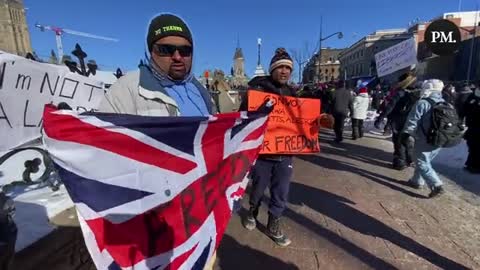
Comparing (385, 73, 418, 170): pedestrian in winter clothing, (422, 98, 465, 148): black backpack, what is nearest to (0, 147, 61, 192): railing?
(422, 98, 465, 148): black backpack

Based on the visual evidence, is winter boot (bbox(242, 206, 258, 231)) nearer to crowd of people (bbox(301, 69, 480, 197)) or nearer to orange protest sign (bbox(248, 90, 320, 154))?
orange protest sign (bbox(248, 90, 320, 154))

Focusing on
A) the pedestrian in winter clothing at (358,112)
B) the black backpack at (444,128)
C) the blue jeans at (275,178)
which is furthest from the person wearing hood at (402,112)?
the blue jeans at (275,178)

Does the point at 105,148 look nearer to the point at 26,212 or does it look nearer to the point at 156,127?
the point at 156,127

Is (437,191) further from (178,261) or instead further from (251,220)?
(178,261)

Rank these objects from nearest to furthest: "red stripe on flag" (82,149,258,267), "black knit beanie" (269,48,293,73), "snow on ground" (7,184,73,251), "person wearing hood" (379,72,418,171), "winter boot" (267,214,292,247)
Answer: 1. "red stripe on flag" (82,149,258,267)
2. "snow on ground" (7,184,73,251)
3. "black knit beanie" (269,48,293,73)
4. "winter boot" (267,214,292,247)
5. "person wearing hood" (379,72,418,171)

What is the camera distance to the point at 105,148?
5.18 feet

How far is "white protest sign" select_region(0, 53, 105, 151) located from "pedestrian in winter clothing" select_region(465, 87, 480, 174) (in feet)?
22.6

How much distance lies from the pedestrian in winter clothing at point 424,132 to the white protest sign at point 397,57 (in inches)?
148

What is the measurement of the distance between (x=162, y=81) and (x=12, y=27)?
219ft

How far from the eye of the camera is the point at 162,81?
6.11ft

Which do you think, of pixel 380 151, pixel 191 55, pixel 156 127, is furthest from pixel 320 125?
pixel 380 151

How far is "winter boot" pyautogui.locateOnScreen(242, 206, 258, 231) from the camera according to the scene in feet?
13.3

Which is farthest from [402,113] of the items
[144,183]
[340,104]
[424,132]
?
[144,183]

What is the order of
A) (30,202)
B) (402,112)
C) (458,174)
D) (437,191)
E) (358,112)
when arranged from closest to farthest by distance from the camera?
1. (30,202)
2. (437,191)
3. (458,174)
4. (402,112)
5. (358,112)
